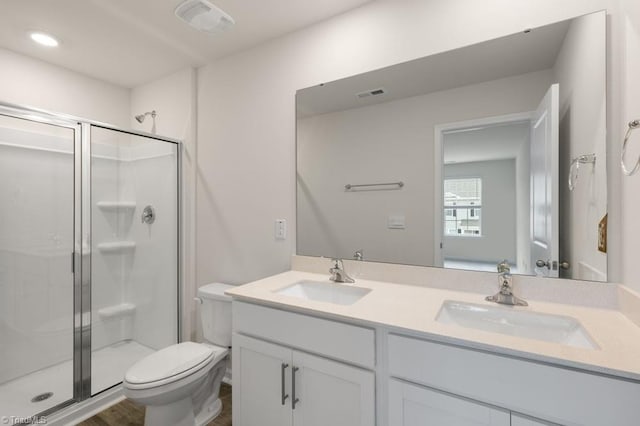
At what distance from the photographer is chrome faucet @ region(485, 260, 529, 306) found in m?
1.23

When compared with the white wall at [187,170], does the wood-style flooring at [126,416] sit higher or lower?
lower

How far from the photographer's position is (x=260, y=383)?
53.3 inches

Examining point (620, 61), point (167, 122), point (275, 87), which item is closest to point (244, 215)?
point (275, 87)

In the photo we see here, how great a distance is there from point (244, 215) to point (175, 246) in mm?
730

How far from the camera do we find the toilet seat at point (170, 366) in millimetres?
1452

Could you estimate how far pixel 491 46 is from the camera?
4.47ft

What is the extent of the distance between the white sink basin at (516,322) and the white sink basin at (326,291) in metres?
0.40

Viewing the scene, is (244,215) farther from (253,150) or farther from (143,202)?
(143,202)

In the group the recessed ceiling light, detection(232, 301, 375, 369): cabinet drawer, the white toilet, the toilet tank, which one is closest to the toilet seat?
the white toilet

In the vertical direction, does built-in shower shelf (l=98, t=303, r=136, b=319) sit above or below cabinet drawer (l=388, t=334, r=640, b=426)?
below

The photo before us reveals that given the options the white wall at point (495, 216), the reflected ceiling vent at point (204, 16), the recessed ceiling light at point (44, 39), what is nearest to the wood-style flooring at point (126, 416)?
the white wall at point (495, 216)

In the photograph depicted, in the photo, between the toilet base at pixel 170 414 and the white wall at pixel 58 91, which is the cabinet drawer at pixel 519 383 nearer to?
the toilet base at pixel 170 414

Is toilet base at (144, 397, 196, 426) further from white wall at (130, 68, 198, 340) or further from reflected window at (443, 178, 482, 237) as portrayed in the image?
reflected window at (443, 178, 482, 237)

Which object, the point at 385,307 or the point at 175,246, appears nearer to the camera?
the point at 385,307
